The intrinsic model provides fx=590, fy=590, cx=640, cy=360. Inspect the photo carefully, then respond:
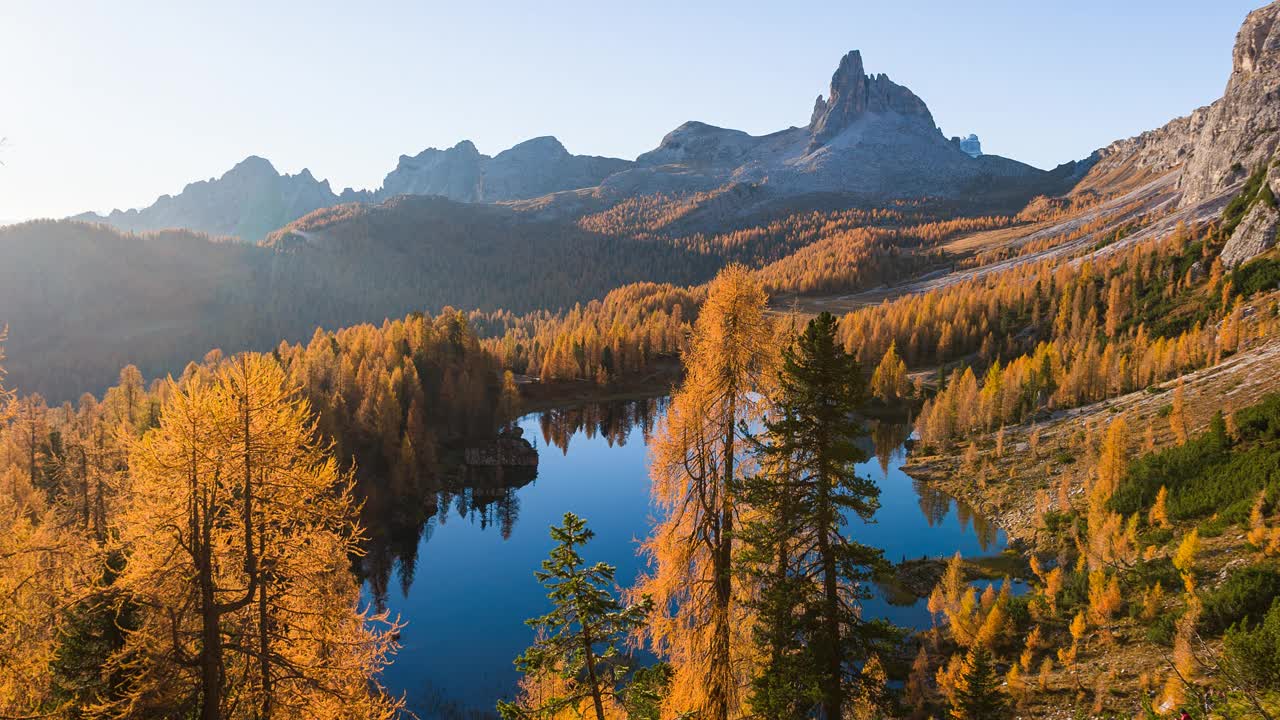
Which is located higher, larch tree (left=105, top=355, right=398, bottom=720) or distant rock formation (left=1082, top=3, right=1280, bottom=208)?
distant rock formation (left=1082, top=3, right=1280, bottom=208)

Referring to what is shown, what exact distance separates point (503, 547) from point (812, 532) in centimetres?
4897

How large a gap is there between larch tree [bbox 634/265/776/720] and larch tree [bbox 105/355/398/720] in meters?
7.93

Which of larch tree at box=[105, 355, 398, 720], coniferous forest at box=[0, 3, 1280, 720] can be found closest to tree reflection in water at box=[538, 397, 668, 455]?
coniferous forest at box=[0, 3, 1280, 720]

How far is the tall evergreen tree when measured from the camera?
1400 cm

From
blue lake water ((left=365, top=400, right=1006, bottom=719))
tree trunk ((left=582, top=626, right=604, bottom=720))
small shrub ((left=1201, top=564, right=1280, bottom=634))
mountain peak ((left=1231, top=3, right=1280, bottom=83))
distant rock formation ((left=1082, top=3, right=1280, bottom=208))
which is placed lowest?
blue lake water ((left=365, top=400, right=1006, bottom=719))

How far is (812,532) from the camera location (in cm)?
1455

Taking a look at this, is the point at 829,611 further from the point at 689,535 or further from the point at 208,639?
the point at 208,639

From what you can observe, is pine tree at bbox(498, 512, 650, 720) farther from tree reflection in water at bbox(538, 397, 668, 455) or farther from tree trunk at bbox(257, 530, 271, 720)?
tree reflection in water at bbox(538, 397, 668, 455)

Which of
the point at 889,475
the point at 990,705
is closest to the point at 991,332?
the point at 889,475

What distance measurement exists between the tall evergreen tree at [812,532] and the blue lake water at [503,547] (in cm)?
1583

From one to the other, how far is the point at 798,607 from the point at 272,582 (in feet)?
41.9

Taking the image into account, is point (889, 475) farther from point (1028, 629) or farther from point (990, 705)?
point (990, 705)

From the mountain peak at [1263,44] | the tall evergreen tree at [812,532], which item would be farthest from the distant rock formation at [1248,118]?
the tall evergreen tree at [812,532]

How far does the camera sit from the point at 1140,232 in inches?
7047
